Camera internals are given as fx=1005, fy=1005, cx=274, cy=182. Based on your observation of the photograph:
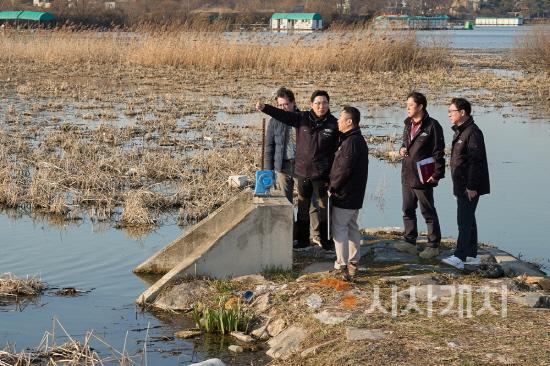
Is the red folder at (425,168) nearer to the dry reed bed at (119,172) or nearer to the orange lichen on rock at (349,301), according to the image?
the orange lichen on rock at (349,301)

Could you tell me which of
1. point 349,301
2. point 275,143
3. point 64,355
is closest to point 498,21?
point 275,143

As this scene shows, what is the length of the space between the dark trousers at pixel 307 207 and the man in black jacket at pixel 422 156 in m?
0.87

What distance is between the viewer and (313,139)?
10.1 meters

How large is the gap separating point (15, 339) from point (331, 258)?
3359 millimetres

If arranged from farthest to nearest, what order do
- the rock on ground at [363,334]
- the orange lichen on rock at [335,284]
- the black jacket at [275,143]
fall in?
the black jacket at [275,143]
the orange lichen on rock at [335,284]
the rock on ground at [363,334]

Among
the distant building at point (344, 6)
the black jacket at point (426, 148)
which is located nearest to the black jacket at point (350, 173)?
the black jacket at point (426, 148)

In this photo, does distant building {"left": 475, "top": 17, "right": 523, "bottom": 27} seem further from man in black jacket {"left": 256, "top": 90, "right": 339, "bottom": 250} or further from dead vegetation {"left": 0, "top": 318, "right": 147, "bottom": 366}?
dead vegetation {"left": 0, "top": 318, "right": 147, "bottom": 366}

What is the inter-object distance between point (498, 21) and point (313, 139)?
7328 inches

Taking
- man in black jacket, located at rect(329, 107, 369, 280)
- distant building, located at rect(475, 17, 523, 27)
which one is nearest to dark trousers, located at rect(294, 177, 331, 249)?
man in black jacket, located at rect(329, 107, 369, 280)

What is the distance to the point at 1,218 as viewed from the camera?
13391 mm

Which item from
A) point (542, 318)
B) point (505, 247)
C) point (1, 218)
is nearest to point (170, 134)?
point (1, 218)

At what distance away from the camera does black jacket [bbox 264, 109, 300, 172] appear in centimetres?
1066

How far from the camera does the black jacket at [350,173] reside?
9445mm

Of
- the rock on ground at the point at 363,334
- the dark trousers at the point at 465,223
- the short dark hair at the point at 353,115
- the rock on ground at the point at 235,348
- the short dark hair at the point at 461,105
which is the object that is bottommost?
the rock on ground at the point at 235,348
